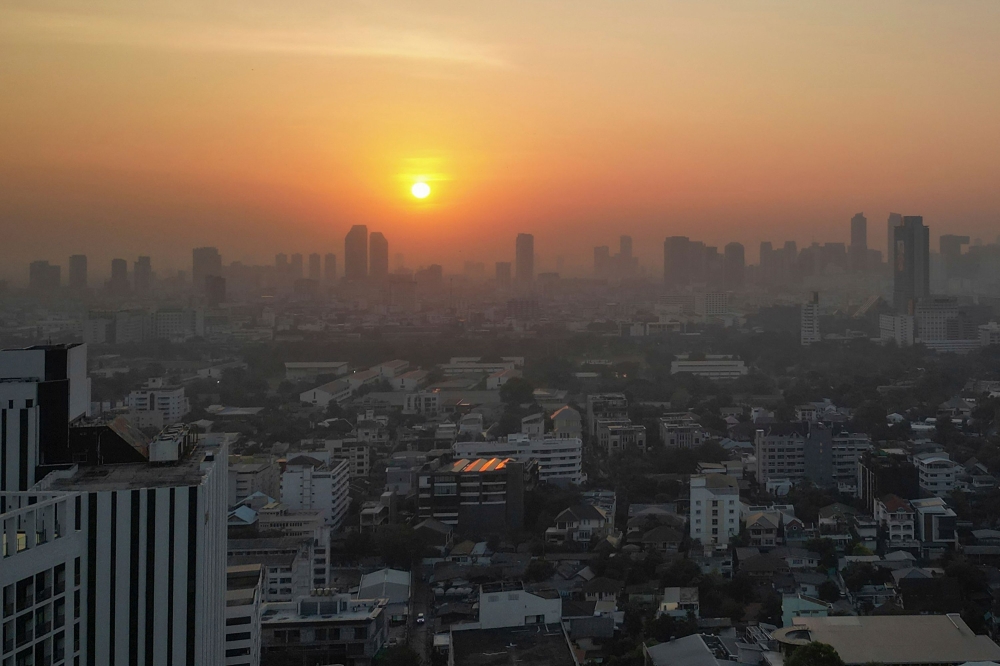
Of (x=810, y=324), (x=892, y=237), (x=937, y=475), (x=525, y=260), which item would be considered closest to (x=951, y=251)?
(x=892, y=237)

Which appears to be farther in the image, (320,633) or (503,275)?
(503,275)

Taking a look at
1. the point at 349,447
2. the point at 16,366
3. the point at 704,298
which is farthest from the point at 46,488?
→ the point at 704,298

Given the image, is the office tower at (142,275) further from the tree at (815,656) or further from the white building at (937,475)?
the tree at (815,656)

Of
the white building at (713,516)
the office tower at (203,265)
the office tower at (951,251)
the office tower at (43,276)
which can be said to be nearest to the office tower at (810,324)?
the office tower at (951,251)

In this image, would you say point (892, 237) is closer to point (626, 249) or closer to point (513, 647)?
point (626, 249)

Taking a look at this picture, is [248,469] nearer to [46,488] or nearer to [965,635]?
[46,488]

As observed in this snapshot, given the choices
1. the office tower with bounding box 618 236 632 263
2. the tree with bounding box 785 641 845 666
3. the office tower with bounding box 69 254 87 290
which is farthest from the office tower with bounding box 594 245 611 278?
the tree with bounding box 785 641 845 666

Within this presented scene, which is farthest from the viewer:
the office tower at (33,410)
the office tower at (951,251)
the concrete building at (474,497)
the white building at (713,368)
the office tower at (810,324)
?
the office tower at (951,251)
